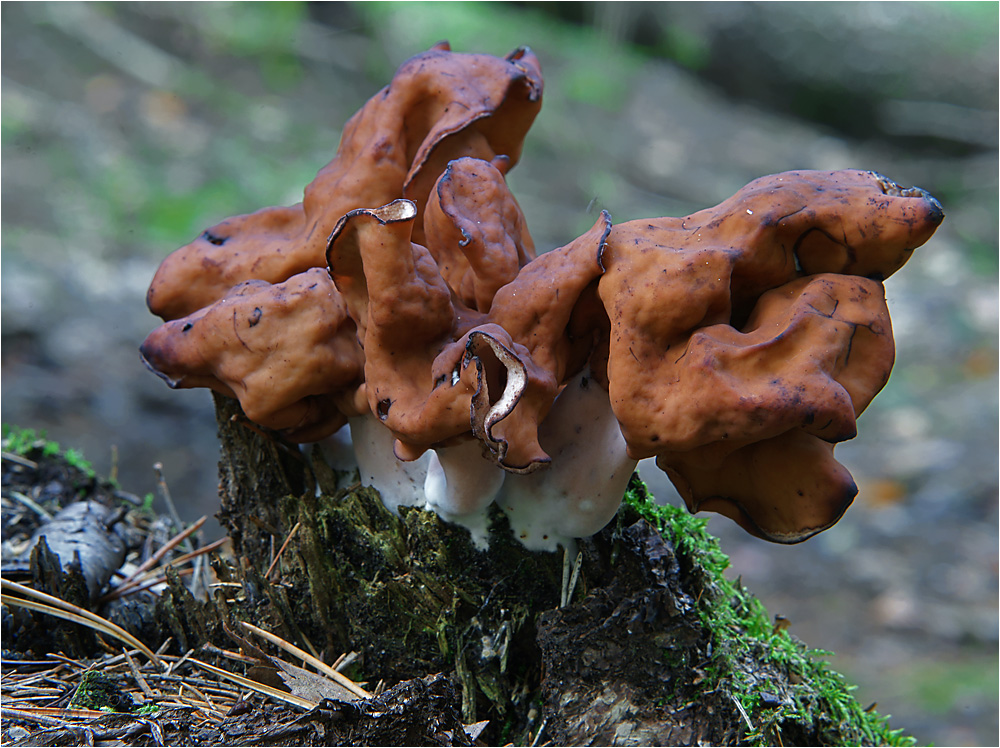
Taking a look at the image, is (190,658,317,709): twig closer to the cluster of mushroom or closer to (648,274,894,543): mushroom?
the cluster of mushroom

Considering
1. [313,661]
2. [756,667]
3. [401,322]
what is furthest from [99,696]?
[756,667]

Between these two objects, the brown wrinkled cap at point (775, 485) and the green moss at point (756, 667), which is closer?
the brown wrinkled cap at point (775, 485)

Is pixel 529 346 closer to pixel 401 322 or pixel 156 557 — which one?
pixel 401 322

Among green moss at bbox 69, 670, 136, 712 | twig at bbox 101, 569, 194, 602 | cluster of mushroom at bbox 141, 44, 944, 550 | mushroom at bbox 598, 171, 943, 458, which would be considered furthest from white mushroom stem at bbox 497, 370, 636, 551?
twig at bbox 101, 569, 194, 602

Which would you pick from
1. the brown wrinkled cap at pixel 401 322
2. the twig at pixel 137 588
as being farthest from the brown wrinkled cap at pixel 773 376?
the twig at pixel 137 588

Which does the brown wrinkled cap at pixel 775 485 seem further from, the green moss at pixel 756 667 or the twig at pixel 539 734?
the twig at pixel 539 734

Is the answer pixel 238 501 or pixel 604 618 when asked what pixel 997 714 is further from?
pixel 238 501

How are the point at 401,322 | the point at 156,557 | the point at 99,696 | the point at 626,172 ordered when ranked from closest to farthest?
the point at 401,322
the point at 99,696
the point at 156,557
the point at 626,172
